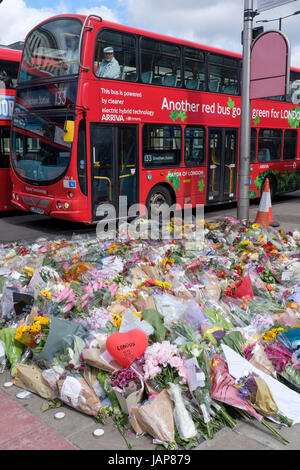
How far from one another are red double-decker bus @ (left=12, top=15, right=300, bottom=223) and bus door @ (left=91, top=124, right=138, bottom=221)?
2 cm

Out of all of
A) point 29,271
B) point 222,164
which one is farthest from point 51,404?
point 222,164

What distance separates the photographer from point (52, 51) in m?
8.58

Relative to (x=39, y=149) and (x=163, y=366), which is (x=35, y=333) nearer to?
(x=163, y=366)

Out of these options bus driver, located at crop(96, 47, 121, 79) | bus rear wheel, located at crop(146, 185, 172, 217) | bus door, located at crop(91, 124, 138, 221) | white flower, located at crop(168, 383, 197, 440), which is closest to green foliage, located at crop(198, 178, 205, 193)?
bus rear wheel, located at crop(146, 185, 172, 217)

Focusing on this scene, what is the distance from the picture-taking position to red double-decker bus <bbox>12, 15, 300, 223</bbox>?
8.27 m

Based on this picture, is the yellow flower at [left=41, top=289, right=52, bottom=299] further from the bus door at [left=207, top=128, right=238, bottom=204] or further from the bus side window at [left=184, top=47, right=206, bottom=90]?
the bus door at [left=207, top=128, right=238, bottom=204]

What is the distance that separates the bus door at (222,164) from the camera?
11219 mm

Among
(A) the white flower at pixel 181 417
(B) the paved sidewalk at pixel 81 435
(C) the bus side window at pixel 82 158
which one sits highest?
(C) the bus side window at pixel 82 158

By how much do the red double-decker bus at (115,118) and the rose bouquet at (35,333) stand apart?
198 inches

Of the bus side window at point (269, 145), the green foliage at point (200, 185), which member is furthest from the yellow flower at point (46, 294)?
the bus side window at point (269, 145)

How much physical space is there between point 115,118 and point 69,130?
1113 millimetres

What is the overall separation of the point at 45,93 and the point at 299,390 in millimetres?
7425

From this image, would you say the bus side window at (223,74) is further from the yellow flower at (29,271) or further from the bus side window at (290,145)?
the yellow flower at (29,271)
